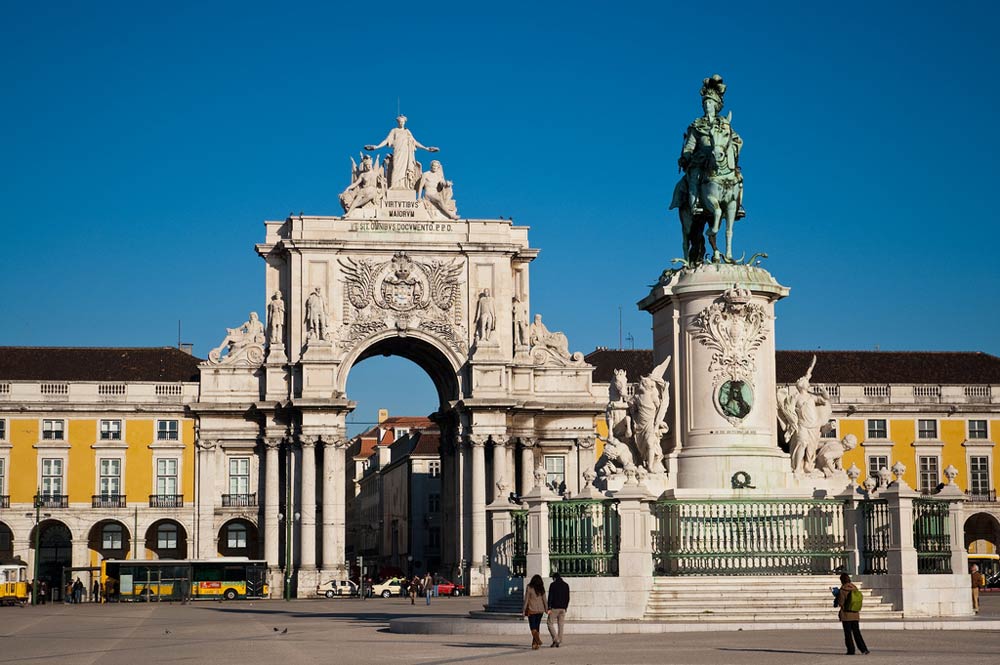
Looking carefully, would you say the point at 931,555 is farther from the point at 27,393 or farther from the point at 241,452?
the point at 27,393

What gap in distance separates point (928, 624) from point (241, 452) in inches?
2166

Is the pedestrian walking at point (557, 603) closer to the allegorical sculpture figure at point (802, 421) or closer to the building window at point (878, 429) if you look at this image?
the allegorical sculpture figure at point (802, 421)

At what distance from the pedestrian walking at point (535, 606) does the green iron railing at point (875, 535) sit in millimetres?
6024

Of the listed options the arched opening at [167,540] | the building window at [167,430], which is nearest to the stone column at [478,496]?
the arched opening at [167,540]

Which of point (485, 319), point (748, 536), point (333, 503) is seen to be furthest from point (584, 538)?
point (485, 319)

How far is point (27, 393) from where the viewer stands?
80.4 m

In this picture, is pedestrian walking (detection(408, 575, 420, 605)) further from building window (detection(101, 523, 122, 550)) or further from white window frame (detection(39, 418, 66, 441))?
white window frame (detection(39, 418, 66, 441))

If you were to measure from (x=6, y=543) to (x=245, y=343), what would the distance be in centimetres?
1488

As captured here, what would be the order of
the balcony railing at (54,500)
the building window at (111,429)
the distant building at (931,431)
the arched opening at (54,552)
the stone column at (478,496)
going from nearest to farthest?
1. the stone column at (478,496)
2. the balcony railing at (54,500)
3. the building window at (111,429)
4. the arched opening at (54,552)
5. the distant building at (931,431)

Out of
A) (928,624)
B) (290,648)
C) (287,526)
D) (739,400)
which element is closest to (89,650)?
(290,648)

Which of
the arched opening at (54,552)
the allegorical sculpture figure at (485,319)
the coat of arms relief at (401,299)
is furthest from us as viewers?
the arched opening at (54,552)

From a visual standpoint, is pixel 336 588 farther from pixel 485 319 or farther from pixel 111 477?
pixel 485 319

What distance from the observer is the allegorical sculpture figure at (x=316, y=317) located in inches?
3019

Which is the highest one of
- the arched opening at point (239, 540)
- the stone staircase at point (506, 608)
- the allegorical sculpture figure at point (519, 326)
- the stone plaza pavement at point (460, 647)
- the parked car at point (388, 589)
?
the allegorical sculpture figure at point (519, 326)
